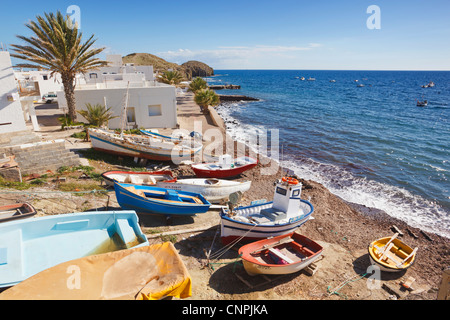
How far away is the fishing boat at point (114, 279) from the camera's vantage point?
18.2 feet

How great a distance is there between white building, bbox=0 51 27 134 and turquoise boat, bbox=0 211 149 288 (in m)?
13.6

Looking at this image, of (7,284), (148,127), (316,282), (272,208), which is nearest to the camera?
(7,284)

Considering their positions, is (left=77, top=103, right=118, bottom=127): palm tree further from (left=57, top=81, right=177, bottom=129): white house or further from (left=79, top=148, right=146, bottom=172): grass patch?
(left=79, top=148, right=146, bottom=172): grass patch

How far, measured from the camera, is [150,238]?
1127 centimetres

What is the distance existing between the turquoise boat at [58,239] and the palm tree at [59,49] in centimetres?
1810

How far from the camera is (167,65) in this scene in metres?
133

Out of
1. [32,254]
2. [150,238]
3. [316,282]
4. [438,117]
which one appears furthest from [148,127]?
[438,117]

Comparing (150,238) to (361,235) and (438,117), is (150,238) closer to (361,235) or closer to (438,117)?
(361,235)

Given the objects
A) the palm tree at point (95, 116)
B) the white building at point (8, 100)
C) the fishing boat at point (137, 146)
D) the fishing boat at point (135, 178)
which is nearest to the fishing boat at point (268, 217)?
the fishing boat at point (135, 178)

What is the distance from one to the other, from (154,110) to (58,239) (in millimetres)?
21410

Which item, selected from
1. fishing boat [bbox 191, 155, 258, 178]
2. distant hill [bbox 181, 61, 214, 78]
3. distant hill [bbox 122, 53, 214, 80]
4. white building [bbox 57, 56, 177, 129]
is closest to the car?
white building [bbox 57, 56, 177, 129]

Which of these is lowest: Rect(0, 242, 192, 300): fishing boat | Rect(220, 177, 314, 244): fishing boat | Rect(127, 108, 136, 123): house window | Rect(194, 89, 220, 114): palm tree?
Rect(220, 177, 314, 244): fishing boat

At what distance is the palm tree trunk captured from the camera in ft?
77.7
